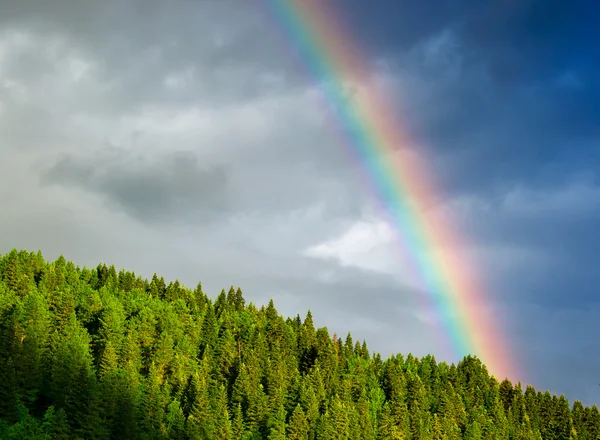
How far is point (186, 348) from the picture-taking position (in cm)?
19475

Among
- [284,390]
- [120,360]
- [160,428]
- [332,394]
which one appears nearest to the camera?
[160,428]

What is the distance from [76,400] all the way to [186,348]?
3178 inches

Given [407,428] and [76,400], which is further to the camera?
[407,428]

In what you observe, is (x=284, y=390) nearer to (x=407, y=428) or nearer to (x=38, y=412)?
(x=407, y=428)

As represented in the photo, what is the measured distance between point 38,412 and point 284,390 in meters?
63.3

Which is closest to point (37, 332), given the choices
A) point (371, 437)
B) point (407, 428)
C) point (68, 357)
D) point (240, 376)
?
point (68, 357)

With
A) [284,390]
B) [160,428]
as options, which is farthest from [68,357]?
[284,390]

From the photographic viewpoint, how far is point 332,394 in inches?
7298

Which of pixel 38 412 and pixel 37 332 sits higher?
pixel 37 332

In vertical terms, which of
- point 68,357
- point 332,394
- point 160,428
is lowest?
point 160,428

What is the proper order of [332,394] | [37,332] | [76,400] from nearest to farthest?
1. [76,400]
2. [37,332]
3. [332,394]

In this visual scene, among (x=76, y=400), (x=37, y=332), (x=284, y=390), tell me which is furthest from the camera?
(x=284, y=390)

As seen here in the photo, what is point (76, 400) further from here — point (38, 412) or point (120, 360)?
point (120, 360)

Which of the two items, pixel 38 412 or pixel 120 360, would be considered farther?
pixel 120 360
